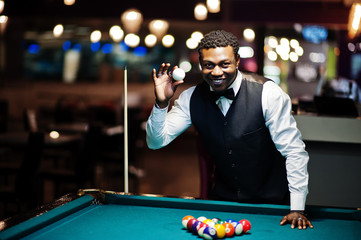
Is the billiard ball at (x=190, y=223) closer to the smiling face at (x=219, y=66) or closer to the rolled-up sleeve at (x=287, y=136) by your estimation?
the rolled-up sleeve at (x=287, y=136)

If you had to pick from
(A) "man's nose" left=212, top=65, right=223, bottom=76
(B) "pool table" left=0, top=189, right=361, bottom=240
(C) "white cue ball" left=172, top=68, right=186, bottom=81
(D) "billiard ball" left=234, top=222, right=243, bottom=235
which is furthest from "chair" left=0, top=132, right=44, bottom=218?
(D) "billiard ball" left=234, top=222, right=243, bottom=235

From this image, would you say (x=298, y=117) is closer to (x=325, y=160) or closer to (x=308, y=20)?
(x=325, y=160)

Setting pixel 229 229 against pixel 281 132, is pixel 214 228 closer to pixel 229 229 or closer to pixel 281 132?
pixel 229 229

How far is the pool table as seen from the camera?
A: 74.4 inches

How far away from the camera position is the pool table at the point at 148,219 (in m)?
1.89

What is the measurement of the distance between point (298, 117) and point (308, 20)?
5689 millimetres

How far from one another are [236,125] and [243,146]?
12 cm

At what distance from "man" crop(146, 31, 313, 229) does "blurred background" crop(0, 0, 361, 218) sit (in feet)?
3.83

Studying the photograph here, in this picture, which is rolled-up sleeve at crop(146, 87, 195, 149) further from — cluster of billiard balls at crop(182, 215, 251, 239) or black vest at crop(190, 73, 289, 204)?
cluster of billiard balls at crop(182, 215, 251, 239)

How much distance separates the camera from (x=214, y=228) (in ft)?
6.03

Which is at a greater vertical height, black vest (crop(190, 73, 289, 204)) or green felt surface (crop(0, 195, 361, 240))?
black vest (crop(190, 73, 289, 204))

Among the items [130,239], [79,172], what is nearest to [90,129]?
[79,172]

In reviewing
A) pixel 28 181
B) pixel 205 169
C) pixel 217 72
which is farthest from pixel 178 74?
pixel 28 181

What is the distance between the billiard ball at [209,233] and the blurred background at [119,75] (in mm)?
1957
